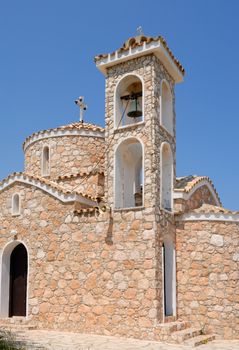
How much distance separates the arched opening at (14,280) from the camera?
1544 cm

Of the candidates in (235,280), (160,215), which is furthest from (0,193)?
(235,280)

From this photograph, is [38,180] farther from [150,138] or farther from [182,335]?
[182,335]

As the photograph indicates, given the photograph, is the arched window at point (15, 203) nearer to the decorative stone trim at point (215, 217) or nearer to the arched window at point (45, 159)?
the arched window at point (45, 159)

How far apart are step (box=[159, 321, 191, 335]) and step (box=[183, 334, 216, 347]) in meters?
0.52

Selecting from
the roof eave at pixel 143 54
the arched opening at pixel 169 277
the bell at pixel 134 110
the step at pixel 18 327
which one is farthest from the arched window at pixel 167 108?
the step at pixel 18 327

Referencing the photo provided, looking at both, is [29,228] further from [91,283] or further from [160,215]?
[160,215]

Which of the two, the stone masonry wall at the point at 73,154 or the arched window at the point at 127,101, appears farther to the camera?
the stone masonry wall at the point at 73,154

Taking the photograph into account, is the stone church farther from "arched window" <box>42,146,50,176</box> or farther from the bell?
"arched window" <box>42,146,50,176</box>

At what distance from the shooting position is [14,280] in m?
15.8

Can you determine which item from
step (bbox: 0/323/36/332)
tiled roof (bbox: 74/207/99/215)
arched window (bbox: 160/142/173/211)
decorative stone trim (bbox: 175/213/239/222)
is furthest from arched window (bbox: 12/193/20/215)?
decorative stone trim (bbox: 175/213/239/222)

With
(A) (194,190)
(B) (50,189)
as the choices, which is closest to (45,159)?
(B) (50,189)

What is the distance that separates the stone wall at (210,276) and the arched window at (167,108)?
3.44 metres

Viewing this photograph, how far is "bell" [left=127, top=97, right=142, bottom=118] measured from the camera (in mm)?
14570

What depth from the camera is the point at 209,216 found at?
13.6 meters
